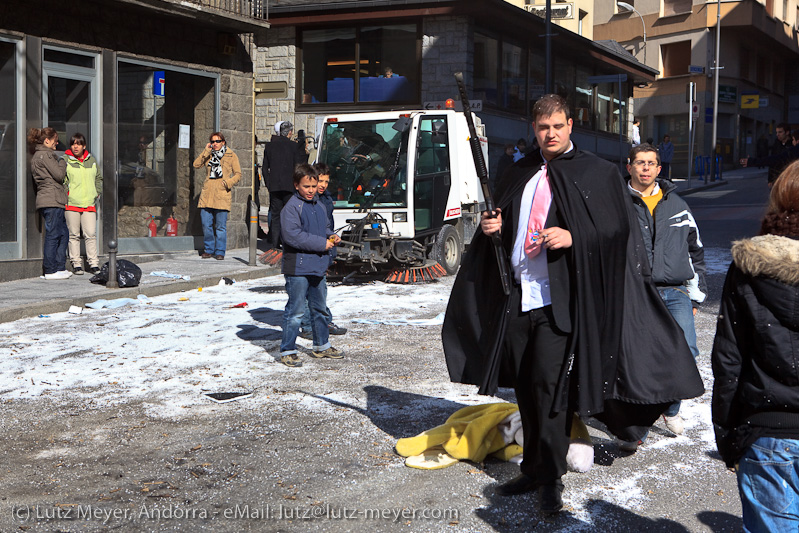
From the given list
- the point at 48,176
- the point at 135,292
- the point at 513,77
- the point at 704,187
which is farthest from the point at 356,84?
the point at 704,187

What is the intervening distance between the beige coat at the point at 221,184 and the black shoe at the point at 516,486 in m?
11.7

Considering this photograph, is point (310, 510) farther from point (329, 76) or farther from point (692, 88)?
point (692, 88)

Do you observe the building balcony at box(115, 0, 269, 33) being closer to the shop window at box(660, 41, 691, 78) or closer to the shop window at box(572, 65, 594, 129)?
the shop window at box(572, 65, 594, 129)

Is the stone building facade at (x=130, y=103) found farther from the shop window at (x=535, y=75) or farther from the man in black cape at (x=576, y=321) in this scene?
the shop window at (x=535, y=75)

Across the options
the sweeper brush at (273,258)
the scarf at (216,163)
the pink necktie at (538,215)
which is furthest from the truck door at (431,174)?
the pink necktie at (538,215)

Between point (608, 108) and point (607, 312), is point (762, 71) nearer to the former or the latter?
point (608, 108)

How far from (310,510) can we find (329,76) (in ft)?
63.0

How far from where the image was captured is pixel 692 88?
33219 mm

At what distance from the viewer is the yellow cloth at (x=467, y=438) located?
16.0 feet

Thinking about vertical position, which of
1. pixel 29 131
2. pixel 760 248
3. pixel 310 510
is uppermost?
pixel 29 131

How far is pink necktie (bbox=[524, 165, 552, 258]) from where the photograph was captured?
13.7ft

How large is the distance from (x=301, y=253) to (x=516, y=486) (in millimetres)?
3521

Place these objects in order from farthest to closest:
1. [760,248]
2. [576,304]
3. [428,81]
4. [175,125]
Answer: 1. [428,81]
2. [175,125]
3. [576,304]
4. [760,248]

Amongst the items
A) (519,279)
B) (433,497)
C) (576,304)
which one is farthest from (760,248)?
(433,497)
